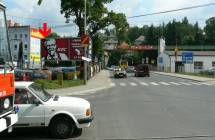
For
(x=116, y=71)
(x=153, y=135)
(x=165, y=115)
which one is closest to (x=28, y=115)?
(x=153, y=135)

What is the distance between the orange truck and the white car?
6.14 feet

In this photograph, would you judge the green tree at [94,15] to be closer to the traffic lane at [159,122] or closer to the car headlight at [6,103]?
the traffic lane at [159,122]

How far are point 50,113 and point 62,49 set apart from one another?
4214 centimetres

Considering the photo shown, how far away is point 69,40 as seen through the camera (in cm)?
5294

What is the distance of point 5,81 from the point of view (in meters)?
9.02

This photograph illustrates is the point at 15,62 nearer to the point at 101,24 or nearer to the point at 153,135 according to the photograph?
A: the point at 153,135

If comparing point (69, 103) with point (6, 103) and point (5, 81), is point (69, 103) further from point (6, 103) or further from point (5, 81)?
point (5, 81)

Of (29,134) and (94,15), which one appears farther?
(94,15)

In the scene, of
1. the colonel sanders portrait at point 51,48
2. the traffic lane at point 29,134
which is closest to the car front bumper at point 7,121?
the traffic lane at point 29,134

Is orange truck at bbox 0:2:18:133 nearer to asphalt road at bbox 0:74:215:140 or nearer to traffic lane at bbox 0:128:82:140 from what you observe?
traffic lane at bbox 0:128:82:140

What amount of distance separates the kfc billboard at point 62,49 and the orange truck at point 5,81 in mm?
42429

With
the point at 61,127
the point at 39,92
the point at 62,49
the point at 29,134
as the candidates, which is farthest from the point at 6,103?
the point at 62,49

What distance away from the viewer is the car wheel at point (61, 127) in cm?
1169

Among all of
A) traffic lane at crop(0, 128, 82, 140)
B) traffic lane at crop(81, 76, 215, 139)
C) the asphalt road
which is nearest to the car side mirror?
traffic lane at crop(0, 128, 82, 140)
